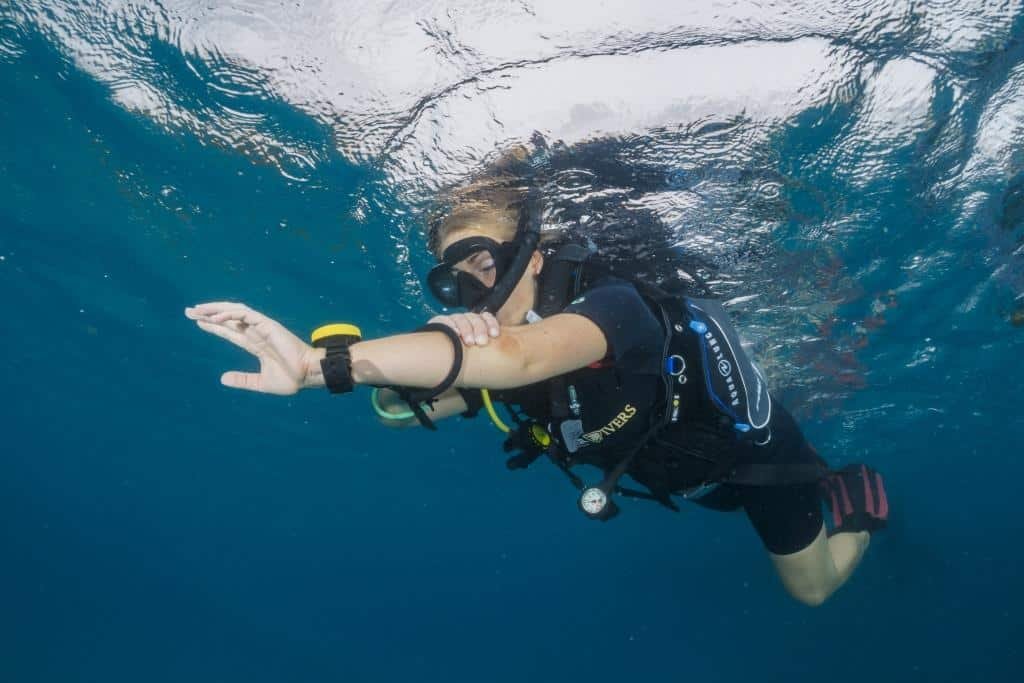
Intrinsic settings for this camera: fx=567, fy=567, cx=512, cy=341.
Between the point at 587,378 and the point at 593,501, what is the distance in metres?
1.07

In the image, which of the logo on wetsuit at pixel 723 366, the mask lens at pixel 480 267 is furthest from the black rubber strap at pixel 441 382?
the logo on wetsuit at pixel 723 366

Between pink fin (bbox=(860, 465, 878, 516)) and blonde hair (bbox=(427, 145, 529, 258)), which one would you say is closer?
blonde hair (bbox=(427, 145, 529, 258))

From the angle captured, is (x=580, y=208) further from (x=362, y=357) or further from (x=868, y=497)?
(x=868, y=497)

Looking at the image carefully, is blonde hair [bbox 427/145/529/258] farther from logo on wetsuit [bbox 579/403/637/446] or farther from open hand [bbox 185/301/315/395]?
open hand [bbox 185/301/315/395]

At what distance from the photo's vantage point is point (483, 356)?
265 centimetres

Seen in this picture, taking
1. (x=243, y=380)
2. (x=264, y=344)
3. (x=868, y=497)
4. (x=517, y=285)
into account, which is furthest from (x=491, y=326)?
(x=868, y=497)

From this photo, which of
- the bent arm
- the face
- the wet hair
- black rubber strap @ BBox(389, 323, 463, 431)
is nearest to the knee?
→ the wet hair

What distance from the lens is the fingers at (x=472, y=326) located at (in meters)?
2.65

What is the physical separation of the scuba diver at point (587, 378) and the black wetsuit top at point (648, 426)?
1cm

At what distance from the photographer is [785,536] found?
23.9 feet

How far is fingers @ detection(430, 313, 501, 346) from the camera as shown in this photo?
2648 mm

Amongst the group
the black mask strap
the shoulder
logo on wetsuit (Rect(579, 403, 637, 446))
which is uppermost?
the black mask strap

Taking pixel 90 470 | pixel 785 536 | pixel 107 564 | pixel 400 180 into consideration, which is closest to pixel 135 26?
pixel 400 180

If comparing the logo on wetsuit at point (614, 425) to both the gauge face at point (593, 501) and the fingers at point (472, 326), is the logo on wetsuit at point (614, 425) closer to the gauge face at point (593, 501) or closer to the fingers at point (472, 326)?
the gauge face at point (593, 501)
